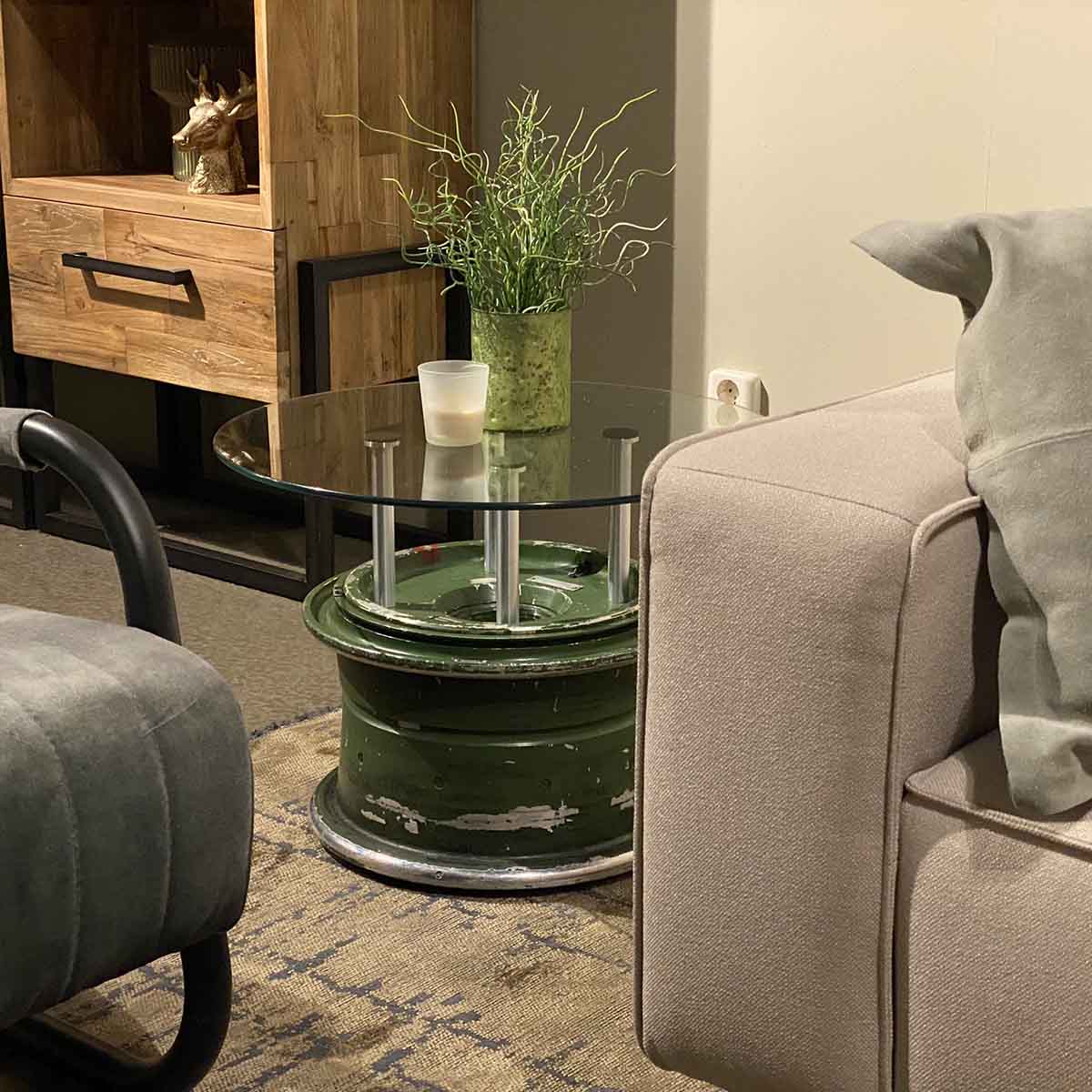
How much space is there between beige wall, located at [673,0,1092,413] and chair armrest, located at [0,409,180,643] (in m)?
1.34

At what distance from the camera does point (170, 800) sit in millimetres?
1172

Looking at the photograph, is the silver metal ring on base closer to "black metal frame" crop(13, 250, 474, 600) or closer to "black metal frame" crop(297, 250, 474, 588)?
"black metal frame" crop(13, 250, 474, 600)

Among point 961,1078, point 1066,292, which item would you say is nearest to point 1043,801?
point 961,1078

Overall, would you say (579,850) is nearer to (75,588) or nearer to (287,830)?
(287,830)

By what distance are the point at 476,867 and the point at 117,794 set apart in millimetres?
637

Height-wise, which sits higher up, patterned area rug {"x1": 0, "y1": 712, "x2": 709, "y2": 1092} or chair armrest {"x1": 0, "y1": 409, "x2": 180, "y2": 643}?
chair armrest {"x1": 0, "y1": 409, "x2": 180, "y2": 643}

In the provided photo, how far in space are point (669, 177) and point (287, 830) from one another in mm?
1210

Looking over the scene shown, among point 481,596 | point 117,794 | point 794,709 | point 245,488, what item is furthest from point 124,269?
point 794,709

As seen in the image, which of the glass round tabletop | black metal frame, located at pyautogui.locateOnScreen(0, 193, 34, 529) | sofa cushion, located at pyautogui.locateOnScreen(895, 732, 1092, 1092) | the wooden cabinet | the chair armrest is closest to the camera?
sofa cushion, located at pyautogui.locateOnScreen(895, 732, 1092, 1092)

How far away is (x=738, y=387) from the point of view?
2.55m

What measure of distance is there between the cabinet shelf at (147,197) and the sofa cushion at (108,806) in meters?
1.36

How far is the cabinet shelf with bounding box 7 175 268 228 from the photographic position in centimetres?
250

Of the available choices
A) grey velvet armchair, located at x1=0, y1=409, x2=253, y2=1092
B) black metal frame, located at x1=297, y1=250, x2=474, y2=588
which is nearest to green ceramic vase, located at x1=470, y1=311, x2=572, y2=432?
grey velvet armchair, located at x1=0, y1=409, x2=253, y2=1092

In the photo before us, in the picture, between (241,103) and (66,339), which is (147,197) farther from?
(66,339)
